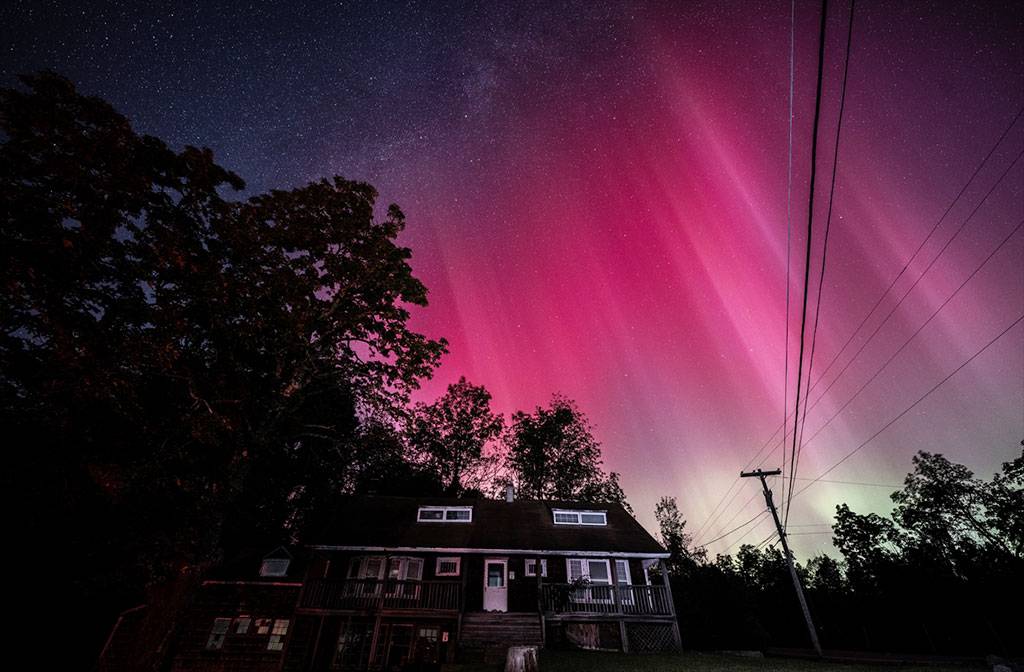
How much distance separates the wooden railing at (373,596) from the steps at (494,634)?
1.13 meters

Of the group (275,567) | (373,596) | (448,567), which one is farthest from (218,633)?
(448,567)

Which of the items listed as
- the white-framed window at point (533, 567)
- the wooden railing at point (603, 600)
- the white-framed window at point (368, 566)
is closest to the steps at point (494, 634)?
the wooden railing at point (603, 600)

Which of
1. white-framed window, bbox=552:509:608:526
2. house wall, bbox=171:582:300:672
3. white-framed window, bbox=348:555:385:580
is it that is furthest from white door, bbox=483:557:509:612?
house wall, bbox=171:582:300:672

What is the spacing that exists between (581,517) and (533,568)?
15.4 feet

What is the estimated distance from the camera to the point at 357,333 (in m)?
15.4

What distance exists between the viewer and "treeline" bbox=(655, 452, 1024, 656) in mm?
38062

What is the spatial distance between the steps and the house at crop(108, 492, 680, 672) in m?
0.04

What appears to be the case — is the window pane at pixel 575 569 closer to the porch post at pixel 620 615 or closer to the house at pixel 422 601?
the house at pixel 422 601

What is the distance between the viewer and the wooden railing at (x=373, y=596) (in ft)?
61.4

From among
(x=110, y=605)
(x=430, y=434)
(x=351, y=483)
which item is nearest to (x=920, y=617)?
(x=430, y=434)

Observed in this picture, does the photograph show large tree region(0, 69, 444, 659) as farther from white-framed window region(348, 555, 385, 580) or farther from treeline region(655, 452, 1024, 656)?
treeline region(655, 452, 1024, 656)

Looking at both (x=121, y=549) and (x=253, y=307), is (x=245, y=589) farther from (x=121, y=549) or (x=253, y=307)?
(x=253, y=307)

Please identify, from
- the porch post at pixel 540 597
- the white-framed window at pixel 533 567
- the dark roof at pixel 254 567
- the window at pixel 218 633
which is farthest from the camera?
the white-framed window at pixel 533 567

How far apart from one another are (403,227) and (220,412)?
876 centimetres
